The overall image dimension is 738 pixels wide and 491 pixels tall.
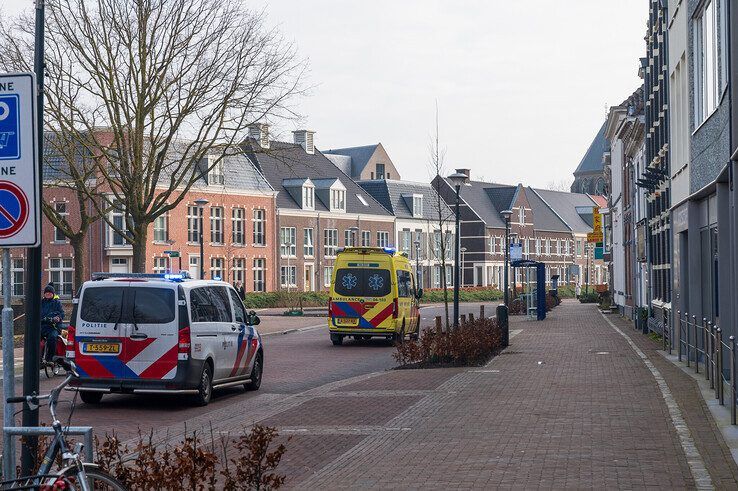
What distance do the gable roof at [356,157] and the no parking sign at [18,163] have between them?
111 meters

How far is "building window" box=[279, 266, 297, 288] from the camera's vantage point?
8019 cm

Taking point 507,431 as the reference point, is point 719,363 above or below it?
above

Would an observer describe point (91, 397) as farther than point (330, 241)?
No

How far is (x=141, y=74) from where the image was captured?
36.7 m

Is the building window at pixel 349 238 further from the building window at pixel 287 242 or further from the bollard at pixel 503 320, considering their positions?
the bollard at pixel 503 320

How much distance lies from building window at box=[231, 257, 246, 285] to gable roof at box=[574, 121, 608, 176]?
7437 cm

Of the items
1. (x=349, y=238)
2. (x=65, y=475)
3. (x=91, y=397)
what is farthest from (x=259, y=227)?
(x=65, y=475)

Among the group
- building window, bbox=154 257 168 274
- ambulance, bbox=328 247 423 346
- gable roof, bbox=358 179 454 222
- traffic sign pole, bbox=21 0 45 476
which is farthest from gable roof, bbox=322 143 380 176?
traffic sign pole, bbox=21 0 45 476

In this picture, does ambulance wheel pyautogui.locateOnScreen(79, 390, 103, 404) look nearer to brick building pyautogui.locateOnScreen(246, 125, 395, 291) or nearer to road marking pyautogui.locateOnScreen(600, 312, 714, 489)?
road marking pyautogui.locateOnScreen(600, 312, 714, 489)

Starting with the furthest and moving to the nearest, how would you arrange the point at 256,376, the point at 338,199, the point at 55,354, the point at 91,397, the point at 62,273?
the point at 338,199, the point at 62,273, the point at 55,354, the point at 256,376, the point at 91,397

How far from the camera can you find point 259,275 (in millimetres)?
77625

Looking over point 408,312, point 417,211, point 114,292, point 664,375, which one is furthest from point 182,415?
point 417,211

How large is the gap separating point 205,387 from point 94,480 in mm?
10775

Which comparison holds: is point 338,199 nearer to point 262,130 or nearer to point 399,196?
point 399,196
